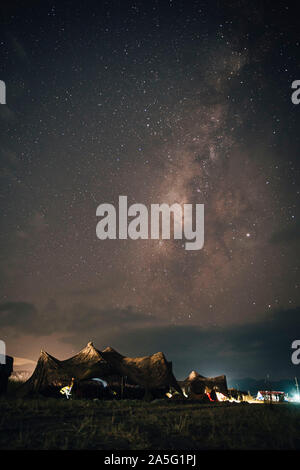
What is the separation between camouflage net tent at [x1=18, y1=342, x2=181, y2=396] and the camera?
2023 cm

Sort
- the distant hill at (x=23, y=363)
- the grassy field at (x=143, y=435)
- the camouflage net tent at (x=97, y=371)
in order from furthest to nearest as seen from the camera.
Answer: the distant hill at (x=23, y=363) < the camouflage net tent at (x=97, y=371) < the grassy field at (x=143, y=435)

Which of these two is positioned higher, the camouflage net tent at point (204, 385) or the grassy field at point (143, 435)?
the grassy field at point (143, 435)

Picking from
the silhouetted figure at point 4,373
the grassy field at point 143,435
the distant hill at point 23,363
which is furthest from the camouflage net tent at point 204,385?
the distant hill at point 23,363

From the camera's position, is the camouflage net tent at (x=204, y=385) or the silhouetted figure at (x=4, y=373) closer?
the silhouetted figure at (x=4, y=373)

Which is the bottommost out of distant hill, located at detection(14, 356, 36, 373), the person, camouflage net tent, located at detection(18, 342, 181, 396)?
distant hill, located at detection(14, 356, 36, 373)

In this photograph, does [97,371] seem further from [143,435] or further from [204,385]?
[204,385]

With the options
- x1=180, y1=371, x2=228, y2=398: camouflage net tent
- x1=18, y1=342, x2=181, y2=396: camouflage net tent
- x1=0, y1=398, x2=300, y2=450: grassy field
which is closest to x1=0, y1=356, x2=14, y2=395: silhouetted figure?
x1=18, y1=342, x2=181, y2=396: camouflage net tent

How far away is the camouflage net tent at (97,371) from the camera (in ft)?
66.4

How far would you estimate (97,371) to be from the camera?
824 inches

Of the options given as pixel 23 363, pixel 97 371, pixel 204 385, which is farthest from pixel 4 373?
pixel 23 363

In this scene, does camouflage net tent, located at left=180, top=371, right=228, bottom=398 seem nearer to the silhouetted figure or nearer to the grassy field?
the silhouetted figure

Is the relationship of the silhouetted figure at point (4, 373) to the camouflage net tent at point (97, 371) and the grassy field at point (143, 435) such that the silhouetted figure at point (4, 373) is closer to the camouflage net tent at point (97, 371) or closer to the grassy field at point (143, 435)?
the camouflage net tent at point (97, 371)
